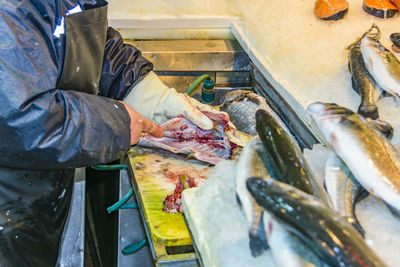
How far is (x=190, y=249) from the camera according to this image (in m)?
2.10

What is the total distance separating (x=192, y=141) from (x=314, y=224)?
5.49 feet

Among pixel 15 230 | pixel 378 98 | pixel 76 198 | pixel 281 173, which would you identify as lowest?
pixel 76 198

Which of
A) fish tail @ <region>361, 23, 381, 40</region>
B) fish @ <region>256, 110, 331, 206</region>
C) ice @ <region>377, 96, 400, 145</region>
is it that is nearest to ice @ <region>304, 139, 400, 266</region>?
fish @ <region>256, 110, 331, 206</region>

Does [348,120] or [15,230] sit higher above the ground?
[348,120]

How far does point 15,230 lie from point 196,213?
1479mm

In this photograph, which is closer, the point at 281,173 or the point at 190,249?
the point at 281,173

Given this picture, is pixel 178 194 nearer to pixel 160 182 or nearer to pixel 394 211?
pixel 160 182

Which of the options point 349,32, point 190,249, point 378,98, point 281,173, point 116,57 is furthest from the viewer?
point 349,32

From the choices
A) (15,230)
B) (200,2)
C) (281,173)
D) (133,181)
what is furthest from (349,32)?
(15,230)

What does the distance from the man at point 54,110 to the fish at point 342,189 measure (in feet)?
4.01

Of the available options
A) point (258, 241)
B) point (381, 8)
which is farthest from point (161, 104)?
point (381, 8)

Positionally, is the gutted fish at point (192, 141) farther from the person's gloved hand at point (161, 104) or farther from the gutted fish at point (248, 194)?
the gutted fish at point (248, 194)

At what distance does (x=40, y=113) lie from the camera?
1.90m

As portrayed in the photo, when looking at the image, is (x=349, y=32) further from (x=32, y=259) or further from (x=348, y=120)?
(x=32, y=259)
